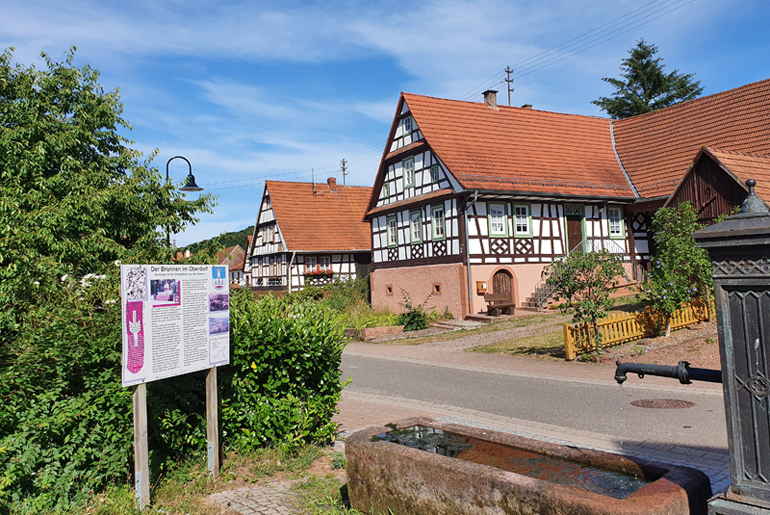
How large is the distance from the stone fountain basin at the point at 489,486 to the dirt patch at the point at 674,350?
26.9 feet

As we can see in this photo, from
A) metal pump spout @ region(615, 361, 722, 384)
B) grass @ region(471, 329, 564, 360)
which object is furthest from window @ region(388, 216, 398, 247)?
metal pump spout @ region(615, 361, 722, 384)

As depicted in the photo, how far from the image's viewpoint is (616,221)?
27.2m

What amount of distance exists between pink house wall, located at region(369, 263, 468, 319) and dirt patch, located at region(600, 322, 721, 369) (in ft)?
33.2

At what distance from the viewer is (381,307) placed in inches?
1133

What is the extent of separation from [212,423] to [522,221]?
20.8 metres

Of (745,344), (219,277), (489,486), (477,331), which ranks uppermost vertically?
(219,277)

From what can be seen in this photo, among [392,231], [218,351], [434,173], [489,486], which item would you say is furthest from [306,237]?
[489,486]

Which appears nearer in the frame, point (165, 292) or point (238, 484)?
point (165, 292)

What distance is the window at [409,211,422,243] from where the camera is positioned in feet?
87.0

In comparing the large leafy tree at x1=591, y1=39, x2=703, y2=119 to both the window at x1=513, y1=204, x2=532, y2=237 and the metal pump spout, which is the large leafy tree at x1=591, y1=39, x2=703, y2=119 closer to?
the window at x1=513, y1=204, x2=532, y2=237

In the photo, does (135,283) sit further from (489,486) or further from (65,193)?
(65,193)

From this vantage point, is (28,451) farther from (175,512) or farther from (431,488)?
(431,488)

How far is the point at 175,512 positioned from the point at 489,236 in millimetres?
20207

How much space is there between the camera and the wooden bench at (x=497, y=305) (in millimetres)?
22641
